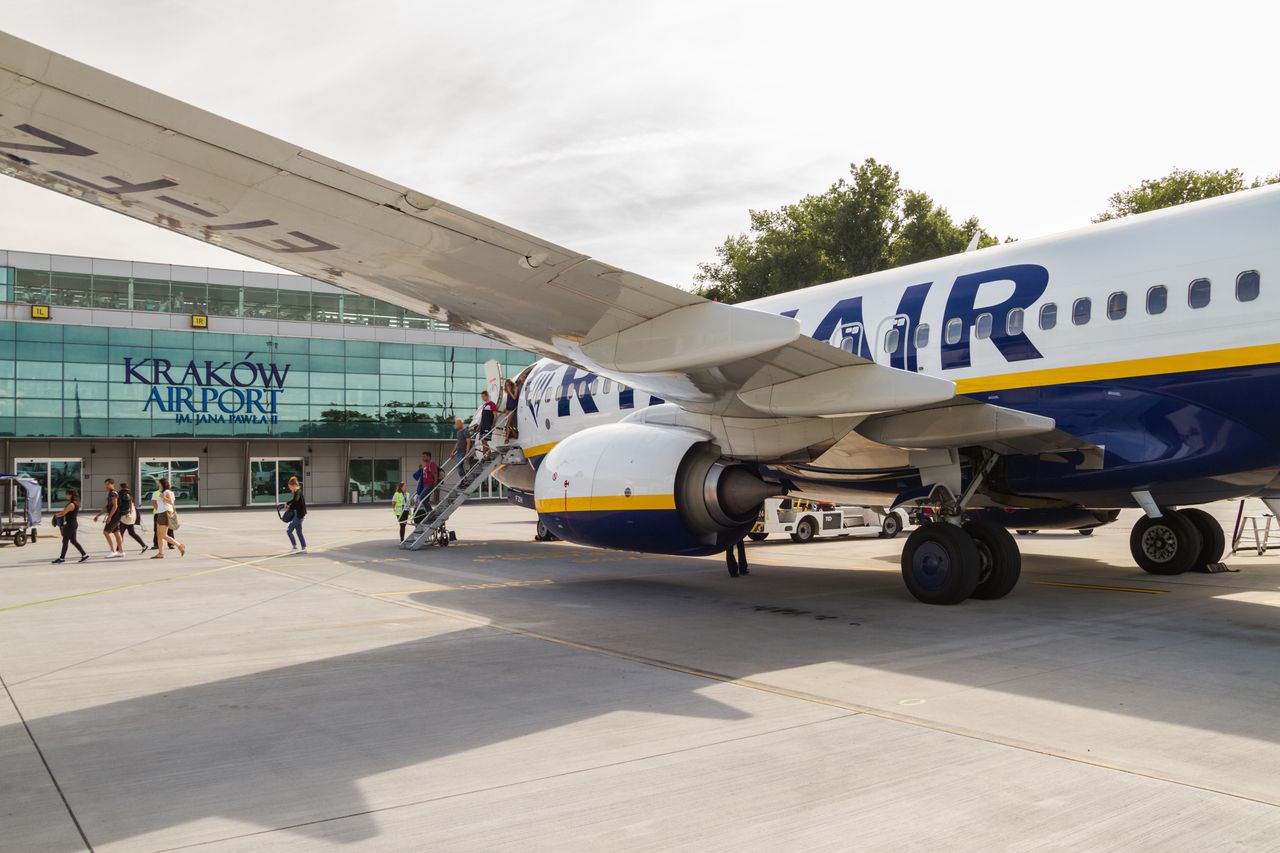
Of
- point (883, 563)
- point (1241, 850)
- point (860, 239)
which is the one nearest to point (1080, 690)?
point (1241, 850)

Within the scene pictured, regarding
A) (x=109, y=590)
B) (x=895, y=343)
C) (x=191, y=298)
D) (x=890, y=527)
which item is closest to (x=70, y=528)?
(x=109, y=590)

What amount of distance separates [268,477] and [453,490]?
30.6 metres

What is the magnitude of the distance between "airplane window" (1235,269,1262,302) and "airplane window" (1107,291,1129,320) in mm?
933

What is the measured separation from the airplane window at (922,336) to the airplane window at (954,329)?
249 millimetres

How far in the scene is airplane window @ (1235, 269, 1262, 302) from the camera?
27.5 ft

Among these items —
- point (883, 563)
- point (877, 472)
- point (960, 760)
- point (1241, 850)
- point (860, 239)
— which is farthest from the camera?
point (860, 239)

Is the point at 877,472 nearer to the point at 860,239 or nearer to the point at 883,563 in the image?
the point at 883,563

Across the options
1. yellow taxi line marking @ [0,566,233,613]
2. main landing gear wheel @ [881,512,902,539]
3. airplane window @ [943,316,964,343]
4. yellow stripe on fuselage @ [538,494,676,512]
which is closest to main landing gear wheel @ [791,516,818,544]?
main landing gear wheel @ [881,512,902,539]

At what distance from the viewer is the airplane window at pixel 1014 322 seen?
987cm

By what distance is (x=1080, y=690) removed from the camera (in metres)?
6.29

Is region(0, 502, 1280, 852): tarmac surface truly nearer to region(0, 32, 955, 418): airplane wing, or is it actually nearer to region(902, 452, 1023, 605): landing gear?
region(902, 452, 1023, 605): landing gear

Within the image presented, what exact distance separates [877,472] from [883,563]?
4.87 m

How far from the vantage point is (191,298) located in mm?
44469

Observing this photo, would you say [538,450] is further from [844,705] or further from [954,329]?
[844,705]
